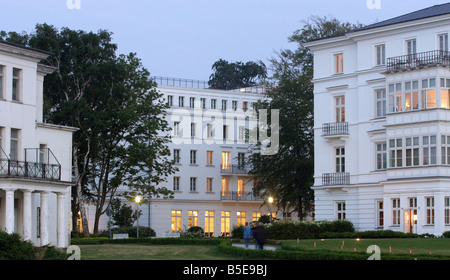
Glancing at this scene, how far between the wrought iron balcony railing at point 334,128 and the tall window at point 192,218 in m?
32.6

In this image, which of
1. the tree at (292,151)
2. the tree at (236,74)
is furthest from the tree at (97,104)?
the tree at (236,74)

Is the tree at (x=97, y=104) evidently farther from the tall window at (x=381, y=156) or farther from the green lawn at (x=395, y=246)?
the green lawn at (x=395, y=246)

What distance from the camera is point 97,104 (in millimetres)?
73250

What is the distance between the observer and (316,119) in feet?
229

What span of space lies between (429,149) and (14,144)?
91.7ft

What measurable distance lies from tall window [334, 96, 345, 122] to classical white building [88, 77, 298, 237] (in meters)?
29.8

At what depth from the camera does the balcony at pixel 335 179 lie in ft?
220

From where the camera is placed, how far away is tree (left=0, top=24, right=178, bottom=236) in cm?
7081

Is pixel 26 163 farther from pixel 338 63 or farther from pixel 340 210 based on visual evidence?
pixel 338 63

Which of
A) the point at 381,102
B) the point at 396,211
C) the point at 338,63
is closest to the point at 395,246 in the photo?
the point at 396,211

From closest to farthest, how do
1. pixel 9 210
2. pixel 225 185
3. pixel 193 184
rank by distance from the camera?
pixel 9 210 → pixel 193 184 → pixel 225 185

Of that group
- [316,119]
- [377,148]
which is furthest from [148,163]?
[377,148]
